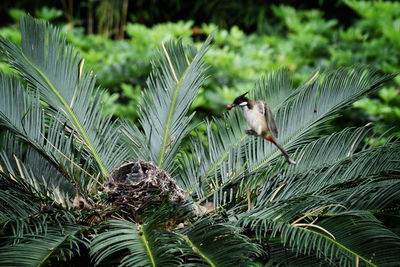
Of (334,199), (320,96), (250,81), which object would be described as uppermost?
(320,96)

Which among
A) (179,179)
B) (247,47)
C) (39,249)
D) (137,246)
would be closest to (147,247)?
(137,246)

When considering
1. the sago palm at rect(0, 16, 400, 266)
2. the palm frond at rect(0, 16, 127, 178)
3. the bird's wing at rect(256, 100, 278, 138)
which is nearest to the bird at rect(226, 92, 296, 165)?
the bird's wing at rect(256, 100, 278, 138)

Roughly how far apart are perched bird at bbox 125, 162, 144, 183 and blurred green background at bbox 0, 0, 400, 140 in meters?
1.76

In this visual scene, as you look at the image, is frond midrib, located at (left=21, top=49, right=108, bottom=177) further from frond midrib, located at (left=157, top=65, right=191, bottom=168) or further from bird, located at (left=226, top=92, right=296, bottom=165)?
bird, located at (left=226, top=92, right=296, bottom=165)

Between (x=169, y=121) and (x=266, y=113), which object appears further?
(x=169, y=121)

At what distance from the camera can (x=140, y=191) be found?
240 cm

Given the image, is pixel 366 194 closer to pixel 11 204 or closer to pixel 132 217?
pixel 132 217

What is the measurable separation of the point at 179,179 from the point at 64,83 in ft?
2.57

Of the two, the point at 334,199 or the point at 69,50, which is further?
the point at 69,50

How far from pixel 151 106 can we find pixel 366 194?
4.13 ft

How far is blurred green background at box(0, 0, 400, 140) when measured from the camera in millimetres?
4734

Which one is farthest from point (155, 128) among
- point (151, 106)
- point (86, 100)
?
point (86, 100)

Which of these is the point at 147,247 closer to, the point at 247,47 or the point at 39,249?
the point at 39,249

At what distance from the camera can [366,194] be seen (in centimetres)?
219
